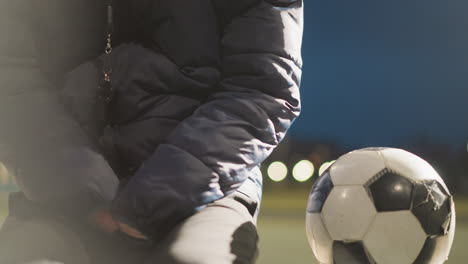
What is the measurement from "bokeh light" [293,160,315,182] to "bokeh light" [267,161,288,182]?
15 centimetres

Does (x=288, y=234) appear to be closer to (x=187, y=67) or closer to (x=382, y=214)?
(x=382, y=214)

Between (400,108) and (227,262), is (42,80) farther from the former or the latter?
(400,108)

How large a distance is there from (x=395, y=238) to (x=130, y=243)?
765mm

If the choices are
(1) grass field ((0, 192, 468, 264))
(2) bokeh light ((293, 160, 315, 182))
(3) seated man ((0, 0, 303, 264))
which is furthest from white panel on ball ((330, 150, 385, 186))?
(2) bokeh light ((293, 160, 315, 182))

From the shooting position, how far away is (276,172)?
280 inches

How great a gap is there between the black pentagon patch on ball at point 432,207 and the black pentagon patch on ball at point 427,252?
22mm

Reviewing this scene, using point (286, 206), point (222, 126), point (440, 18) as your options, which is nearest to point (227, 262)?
point (222, 126)

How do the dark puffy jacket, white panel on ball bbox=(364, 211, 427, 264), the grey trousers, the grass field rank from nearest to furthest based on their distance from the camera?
the grey trousers
the dark puffy jacket
white panel on ball bbox=(364, 211, 427, 264)
the grass field

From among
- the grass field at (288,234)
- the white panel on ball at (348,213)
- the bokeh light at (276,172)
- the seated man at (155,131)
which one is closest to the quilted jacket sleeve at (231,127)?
the seated man at (155,131)

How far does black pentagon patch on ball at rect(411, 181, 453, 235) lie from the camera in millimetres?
1389

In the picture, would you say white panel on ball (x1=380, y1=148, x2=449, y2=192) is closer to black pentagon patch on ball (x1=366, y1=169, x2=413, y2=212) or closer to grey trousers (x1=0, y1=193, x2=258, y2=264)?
black pentagon patch on ball (x1=366, y1=169, x2=413, y2=212)

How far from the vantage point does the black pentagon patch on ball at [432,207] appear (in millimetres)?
1389

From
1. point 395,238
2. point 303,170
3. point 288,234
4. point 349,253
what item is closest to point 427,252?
point 395,238

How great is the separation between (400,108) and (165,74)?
10798 mm
